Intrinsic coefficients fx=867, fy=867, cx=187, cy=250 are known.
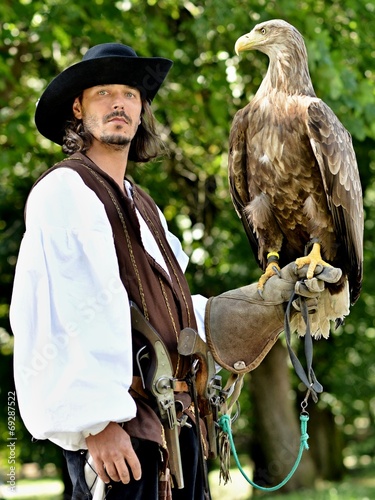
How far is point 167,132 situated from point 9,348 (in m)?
2.90

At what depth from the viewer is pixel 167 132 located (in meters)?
8.12

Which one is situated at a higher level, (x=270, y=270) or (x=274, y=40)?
(x=274, y=40)

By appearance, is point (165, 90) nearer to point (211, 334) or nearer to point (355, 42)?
point (355, 42)

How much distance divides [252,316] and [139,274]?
55cm

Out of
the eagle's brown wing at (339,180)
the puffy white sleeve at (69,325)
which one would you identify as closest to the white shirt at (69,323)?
the puffy white sleeve at (69,325)

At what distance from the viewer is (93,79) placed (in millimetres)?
2662

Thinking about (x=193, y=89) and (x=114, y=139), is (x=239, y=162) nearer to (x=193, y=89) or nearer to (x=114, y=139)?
(x=114, y=139)

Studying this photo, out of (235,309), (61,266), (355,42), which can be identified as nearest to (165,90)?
(355,42)

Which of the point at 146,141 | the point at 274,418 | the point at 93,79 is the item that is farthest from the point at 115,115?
the point at 274,418

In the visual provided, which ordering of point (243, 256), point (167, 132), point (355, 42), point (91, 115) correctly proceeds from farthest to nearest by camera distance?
1. point (243, 256)
2. point (167, 132)
3. point (355, 42)
4. point (91, 115)

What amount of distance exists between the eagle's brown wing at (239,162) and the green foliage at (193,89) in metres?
2.17

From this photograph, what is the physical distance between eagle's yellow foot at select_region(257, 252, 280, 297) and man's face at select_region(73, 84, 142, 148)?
2.28 ft

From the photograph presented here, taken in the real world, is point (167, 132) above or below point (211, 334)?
below

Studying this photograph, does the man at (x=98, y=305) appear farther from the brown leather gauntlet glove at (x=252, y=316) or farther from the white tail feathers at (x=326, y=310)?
the white tail feathers at (x=326, y=310)
